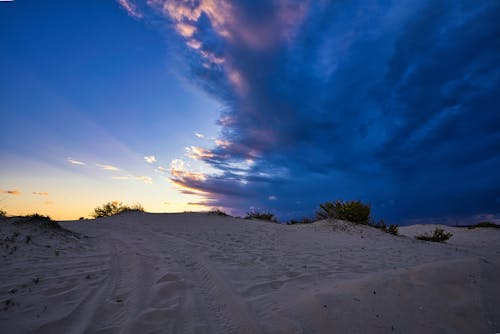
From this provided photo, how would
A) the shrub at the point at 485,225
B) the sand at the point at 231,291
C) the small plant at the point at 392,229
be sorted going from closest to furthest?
1. the sand at the point at 231,291
2. the small plant at the point at 392,229
3. the shrub at the point at 485,225

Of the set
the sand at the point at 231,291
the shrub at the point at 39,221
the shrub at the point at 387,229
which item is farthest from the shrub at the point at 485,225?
the shrub at the point at 39,221

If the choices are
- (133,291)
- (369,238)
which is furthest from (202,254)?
(369,238)

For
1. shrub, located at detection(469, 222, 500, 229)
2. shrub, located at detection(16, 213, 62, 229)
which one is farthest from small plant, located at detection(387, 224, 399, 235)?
shrub, located at detection(16, 213, 62, 229)

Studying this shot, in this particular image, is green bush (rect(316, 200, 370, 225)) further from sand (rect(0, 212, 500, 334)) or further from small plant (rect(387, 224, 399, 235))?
sand (rect(0, 212, 500, 334))

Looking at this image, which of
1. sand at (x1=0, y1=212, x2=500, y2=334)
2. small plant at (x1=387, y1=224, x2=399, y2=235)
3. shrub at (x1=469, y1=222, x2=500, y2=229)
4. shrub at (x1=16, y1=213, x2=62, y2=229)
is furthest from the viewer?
shrub at (x1=469, y1=222, x2=500, y2=229)

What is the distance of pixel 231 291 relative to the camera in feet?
12.6

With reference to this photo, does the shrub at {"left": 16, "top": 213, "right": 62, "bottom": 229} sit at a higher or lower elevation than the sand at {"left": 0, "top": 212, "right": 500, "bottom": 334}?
higher

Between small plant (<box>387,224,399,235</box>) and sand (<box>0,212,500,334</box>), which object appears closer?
sand (<box>0,212,500,334</box>)

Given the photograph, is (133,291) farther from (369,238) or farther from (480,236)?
(480,236)

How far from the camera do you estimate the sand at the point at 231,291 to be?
2834 mm

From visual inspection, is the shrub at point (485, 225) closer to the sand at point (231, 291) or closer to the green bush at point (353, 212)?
the green bush at point (353, 212)

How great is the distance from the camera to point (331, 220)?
1212 cm

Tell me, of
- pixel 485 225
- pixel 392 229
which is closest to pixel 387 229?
pixel 392 229

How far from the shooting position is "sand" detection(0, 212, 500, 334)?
2834mm
